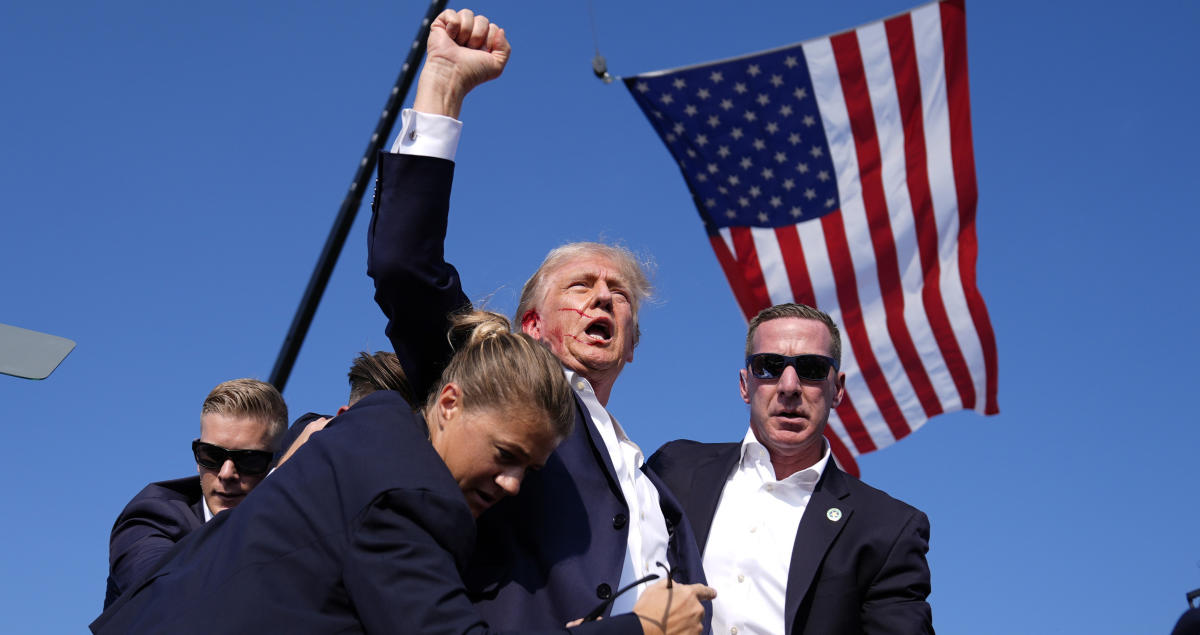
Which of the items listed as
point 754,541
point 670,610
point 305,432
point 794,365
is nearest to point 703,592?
point 670,610

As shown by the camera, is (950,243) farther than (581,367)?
Yes

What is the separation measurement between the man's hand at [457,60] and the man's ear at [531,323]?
3.19 feet

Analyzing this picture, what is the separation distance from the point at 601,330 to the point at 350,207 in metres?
4.46

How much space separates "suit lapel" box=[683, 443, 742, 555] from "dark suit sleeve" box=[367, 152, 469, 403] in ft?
5.20

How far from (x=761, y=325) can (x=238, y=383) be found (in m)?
2.26

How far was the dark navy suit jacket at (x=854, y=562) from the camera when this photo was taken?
3711 mm

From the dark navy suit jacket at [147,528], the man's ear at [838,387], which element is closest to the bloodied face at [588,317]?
the man's ear at [838,387]

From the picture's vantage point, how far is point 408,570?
2266 mm

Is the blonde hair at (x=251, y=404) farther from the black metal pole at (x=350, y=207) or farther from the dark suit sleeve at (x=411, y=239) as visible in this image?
the black metal pole at (x=350, y=207)

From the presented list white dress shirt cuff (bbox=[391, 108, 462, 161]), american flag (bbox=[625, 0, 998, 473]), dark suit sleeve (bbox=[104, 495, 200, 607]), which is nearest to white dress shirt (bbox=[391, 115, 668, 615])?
white dress shirt cuff (bbox=[391, 108, 462, 161])

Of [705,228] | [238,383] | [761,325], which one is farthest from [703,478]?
[705,228]

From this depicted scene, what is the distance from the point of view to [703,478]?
4.25 m

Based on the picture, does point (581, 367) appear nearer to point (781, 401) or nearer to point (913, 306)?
point (781, 401)

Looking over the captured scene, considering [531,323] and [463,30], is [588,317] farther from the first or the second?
[463,30]
